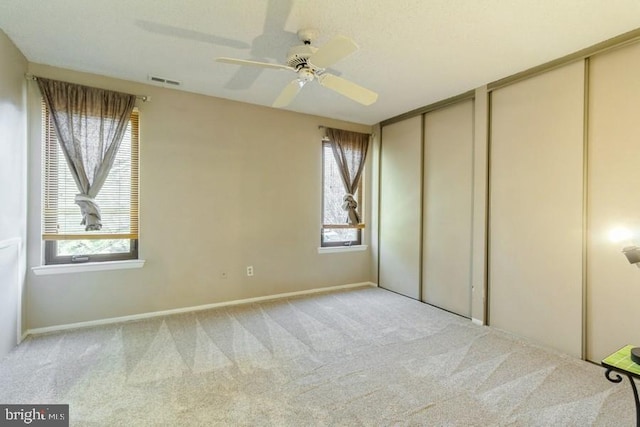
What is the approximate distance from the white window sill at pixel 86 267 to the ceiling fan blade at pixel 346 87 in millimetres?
2643

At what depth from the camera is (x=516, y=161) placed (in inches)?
117

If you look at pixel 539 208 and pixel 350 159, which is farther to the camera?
pixel 350 159

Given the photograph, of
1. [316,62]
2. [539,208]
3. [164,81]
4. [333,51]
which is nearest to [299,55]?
[316,62]

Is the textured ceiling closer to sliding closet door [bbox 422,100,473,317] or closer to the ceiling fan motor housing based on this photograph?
the ceiling fan motor housing

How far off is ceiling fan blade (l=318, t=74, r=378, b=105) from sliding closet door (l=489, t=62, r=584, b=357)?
160 centimetres

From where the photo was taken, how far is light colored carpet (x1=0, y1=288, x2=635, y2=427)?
1.82 meters

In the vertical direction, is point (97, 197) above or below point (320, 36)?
below

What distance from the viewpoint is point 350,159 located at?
4.53 metres

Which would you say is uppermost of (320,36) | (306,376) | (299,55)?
(320,36)

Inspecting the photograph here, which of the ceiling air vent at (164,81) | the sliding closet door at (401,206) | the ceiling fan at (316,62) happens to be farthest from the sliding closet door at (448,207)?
the ceiling air vent at (164,81)

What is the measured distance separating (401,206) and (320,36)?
2.61 metres

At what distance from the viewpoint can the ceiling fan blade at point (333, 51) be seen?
5.75ft

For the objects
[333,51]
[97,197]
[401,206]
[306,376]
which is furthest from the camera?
[401,206]

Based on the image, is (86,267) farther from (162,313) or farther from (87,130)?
(87,130)
